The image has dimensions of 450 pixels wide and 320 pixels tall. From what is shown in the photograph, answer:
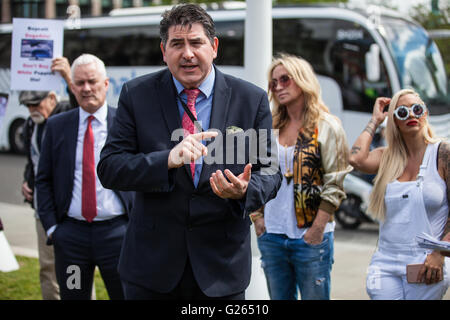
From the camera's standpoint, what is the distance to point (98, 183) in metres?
4.07

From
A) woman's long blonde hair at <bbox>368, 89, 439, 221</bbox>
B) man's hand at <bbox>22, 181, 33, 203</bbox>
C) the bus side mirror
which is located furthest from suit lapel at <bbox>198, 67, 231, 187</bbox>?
the bus side mirror

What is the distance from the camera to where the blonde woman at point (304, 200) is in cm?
404

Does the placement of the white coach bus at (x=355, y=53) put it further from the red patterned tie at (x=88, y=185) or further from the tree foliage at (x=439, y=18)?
the tree foliage at (x=439, y=18)

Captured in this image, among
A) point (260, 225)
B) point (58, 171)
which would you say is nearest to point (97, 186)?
point (58, 171)

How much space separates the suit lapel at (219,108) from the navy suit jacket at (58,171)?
1.63 metres

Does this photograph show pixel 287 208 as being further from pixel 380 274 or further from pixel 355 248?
pixel 355 248

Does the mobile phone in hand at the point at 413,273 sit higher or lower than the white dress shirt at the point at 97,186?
lower

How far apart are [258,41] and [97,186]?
159 cm

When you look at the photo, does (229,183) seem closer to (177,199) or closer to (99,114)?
(177,199)

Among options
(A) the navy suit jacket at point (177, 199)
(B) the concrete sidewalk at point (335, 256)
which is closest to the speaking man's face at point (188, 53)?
(A) the navy suit jacket at point (177, 199)

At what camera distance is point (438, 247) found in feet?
10.9

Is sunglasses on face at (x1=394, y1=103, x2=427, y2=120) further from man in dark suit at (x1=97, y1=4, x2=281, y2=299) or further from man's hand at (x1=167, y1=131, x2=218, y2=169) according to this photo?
man's hand at (x1=167, y1=131, x2=218, y2=169)

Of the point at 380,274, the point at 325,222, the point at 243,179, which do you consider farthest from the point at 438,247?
the point at 243,179

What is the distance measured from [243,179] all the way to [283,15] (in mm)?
12282
